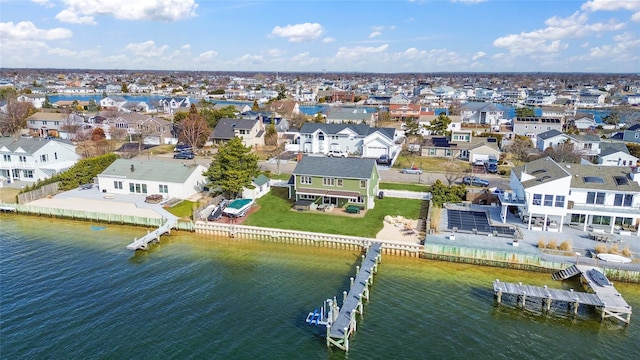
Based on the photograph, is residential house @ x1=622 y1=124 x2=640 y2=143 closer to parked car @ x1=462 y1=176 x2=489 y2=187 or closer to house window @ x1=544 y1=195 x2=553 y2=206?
parked car @ x1=462 y1=176 x2=489 y2=187

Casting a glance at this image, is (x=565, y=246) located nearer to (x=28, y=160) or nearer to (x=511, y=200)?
(x=511, y=200)

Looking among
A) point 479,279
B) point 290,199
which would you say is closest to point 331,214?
point 290,199

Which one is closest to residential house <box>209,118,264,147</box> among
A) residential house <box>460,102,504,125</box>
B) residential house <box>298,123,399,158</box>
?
residential house <box>298,123,399,158</box>

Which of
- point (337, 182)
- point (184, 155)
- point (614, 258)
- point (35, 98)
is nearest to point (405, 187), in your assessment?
point (337, 182)

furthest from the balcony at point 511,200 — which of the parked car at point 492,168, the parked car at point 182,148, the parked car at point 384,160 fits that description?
the parked car at point 182,148

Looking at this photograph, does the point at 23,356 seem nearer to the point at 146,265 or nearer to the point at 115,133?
the point at 146,265
